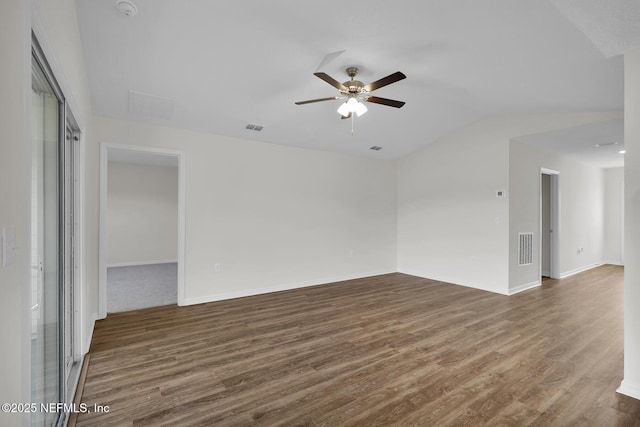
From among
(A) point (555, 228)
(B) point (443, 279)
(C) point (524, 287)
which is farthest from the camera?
(A) point (555, 228)

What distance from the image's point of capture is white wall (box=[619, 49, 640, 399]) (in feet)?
7.46

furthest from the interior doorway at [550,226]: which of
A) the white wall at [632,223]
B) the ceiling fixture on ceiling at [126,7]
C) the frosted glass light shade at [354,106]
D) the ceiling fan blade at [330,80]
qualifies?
the ceiling fixture on ceiling at [126,7]

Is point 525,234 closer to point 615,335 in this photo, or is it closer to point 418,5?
point 615,335

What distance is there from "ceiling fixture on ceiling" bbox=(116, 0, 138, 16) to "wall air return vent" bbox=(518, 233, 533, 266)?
579cm

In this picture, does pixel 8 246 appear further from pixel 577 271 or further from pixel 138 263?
pixel 577 271

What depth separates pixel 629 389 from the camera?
7.42 feet

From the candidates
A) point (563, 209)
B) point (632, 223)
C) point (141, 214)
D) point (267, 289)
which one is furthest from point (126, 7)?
point (563, 209)

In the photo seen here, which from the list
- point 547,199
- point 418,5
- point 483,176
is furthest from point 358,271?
point 418,5

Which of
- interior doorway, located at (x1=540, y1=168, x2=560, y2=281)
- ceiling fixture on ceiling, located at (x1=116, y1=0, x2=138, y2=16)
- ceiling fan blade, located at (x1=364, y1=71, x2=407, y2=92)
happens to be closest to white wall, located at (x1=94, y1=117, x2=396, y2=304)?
ceiling fixture on ceiling, located at (x1=116, y1=0, x2=138, y2=16)

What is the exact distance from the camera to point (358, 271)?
609 cm

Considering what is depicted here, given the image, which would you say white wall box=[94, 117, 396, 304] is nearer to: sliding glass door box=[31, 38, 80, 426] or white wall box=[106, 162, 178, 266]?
sliding glass door box=[31, 38, 80, 426]

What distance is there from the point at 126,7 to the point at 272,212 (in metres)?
3.24

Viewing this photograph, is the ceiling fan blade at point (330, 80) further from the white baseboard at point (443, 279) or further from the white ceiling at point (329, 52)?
the white baseboard at point (443, 279)

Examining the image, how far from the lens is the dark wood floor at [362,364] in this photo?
79.6 inches
